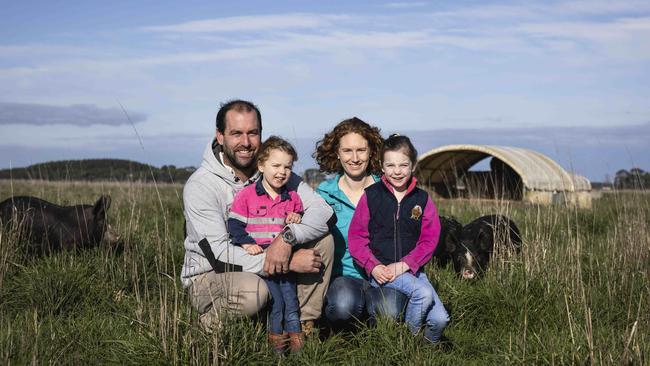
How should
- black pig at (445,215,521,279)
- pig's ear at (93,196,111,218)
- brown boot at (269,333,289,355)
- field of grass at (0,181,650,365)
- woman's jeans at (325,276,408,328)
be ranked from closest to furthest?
1. field of grass at (0,181,650,365)
2. brown boot at (269,333,289,355)
3. woman's jeans at (325,276,408,328)
4. black pig at (445,215,521,279)
5. pig's ear at (93,196,111,218)

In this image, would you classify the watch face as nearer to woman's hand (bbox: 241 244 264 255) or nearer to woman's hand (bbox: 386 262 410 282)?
woman's hand (bbox: 241 244 264 255)

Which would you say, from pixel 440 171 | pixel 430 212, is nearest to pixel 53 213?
pixel 430 212

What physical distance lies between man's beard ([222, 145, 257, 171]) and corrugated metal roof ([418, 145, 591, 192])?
8.53 m

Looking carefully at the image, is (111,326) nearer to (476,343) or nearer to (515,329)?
(476,343)

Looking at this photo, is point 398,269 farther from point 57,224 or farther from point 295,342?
point 57,224

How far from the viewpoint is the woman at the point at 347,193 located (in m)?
4.68

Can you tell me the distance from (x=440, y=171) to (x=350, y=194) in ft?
41.3

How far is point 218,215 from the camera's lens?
15.3 ft

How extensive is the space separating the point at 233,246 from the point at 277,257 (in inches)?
13.3

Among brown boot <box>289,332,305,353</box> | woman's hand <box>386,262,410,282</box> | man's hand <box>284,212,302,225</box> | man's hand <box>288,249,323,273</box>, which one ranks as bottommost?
brown boot <box>289,332,305,353</box>

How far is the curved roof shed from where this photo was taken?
563 inches

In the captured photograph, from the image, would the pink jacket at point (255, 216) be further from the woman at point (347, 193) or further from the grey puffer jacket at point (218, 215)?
the woman at point (347, 193)

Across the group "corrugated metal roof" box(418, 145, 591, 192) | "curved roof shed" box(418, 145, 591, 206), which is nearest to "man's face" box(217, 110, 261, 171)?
"corrugated metal roof" box(418, 145, 591, 192)

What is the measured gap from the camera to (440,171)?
1745 centimetres
